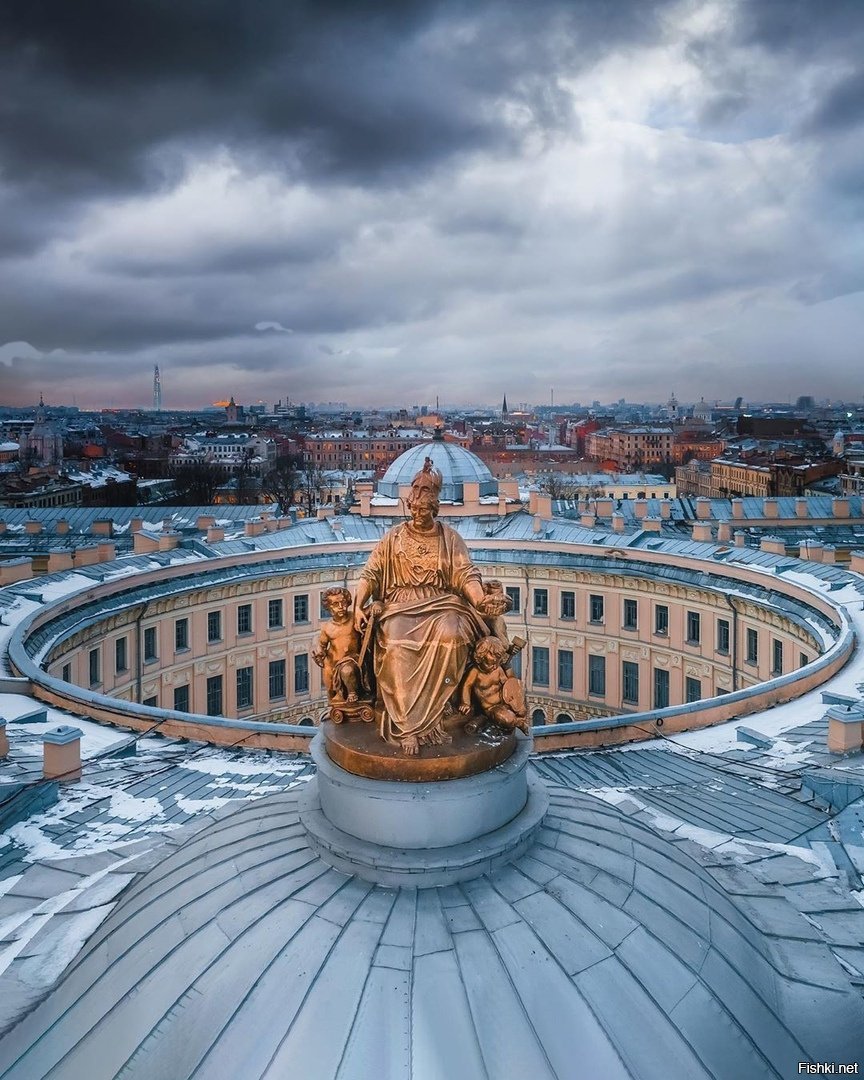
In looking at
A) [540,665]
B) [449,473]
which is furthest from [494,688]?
[449,473]

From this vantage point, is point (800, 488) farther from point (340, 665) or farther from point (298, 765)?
point (340, 665)

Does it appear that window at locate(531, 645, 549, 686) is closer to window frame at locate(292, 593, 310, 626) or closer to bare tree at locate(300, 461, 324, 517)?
window frame at locate(292, 593, 310, 626)

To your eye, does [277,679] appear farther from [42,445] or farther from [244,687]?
[42,445]

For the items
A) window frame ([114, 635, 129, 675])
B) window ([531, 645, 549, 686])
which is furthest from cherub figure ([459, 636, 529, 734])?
window ([531, 645, 549, 686])

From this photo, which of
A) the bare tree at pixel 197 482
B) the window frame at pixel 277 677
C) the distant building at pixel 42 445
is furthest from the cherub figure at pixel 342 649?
the distant building at pixel 42 445

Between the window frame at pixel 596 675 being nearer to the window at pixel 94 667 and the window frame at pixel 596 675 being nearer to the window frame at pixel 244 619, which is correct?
the window frame at pixel 244 619

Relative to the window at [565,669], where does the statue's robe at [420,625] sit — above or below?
above
